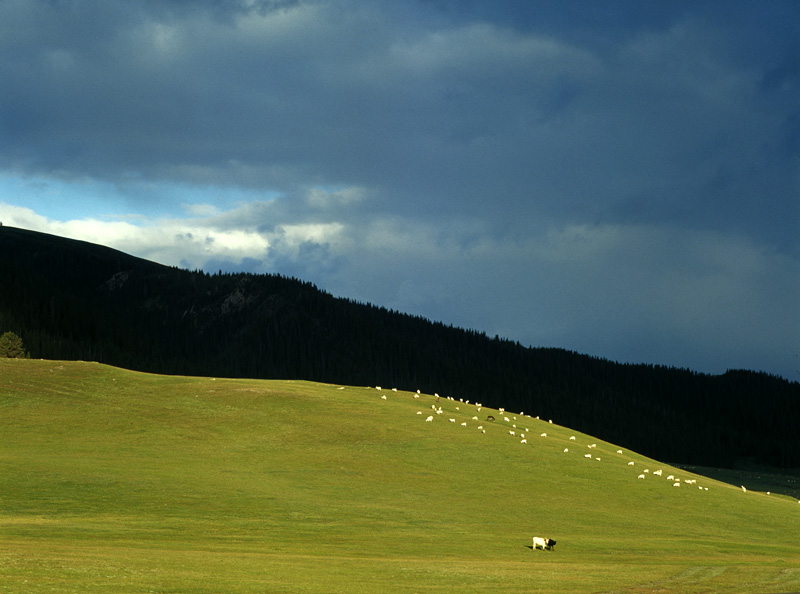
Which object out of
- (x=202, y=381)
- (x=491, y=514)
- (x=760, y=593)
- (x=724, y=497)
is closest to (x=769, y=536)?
(x=724, y=497)

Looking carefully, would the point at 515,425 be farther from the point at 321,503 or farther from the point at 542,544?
the point at 542,544

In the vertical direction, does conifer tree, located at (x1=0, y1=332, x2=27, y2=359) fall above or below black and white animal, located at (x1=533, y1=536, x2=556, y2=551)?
above

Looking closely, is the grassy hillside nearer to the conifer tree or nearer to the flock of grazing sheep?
the flock of grazing sheep

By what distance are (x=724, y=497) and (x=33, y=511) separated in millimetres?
52716

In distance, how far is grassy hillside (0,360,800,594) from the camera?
3072cm

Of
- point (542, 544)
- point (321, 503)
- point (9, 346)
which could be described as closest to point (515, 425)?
point (321, 503)

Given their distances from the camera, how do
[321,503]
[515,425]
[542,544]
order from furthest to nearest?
[515,425], [321,503], [542,544]

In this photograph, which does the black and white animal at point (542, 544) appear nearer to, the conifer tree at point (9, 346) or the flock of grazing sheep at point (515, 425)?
the flock of grazing sheep at point (515, 425)

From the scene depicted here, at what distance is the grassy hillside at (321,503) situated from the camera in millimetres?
30719

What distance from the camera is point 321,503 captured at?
52.7 m

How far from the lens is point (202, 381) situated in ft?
312

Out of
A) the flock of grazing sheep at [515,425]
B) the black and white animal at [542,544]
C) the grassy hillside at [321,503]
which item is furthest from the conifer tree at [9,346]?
the black and white animal at [542,544]

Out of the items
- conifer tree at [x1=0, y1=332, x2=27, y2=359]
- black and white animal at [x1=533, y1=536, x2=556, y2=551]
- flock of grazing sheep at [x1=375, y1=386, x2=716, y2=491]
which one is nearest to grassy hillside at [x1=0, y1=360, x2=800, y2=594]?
flock of grazing sheep at [x1=375, y1=386, x2=716, y2=491]

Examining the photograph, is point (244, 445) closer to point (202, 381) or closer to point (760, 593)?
point (202, 381)
